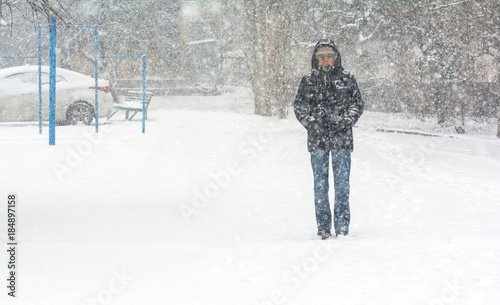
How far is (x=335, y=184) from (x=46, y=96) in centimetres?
1146

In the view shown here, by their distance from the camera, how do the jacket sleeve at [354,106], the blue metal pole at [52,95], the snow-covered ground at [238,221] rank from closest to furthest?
the snow-covered ground at [238,221], the jacket sleeve at [354,106], the blue metal pole at [52,95]

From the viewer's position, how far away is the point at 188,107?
90.1 ft

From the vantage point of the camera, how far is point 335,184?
6035 millimetres

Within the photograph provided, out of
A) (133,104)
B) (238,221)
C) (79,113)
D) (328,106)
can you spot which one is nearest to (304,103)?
(328,106)

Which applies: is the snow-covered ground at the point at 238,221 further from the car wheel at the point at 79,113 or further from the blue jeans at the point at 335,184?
the car wheel at the point at 79,113

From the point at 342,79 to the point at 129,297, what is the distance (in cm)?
280

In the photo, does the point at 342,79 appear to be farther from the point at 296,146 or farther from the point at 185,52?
the point at 185,52

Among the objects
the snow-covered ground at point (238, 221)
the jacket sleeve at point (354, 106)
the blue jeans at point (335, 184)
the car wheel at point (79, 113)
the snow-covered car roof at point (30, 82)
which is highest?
the snow-covered car roof at point (30, 82)

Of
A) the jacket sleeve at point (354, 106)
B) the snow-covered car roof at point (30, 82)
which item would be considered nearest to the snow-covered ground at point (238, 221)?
the jacket sleeve at point (354, 106)

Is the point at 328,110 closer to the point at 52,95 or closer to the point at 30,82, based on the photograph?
the point at 52,95

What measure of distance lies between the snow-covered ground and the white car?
1.23 meters

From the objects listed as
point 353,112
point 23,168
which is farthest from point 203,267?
point 23,168

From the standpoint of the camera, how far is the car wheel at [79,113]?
16.6 metres

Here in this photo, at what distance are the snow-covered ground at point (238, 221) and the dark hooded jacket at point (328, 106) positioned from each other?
0.89 metres
